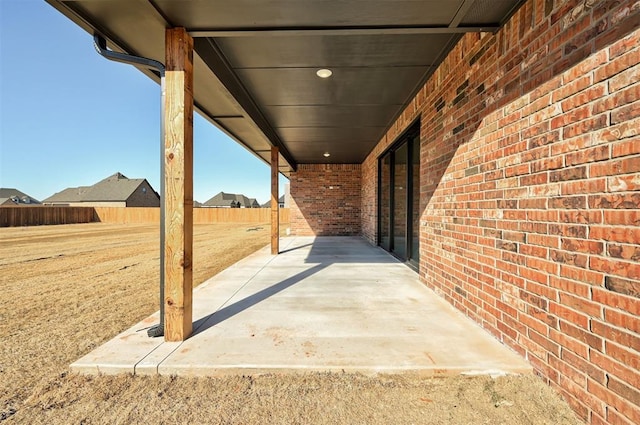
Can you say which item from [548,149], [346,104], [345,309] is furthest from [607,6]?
[346,104]

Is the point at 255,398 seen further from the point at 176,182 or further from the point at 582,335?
the point at 582,335

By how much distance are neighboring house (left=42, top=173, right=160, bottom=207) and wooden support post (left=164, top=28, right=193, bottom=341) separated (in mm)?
41914

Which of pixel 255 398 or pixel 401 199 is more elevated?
pixel 401 199

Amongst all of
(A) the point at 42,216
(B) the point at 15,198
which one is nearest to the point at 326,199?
(A) the point at 42,216

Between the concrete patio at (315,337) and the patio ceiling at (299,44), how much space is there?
2.70 metres

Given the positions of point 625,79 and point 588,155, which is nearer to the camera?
point 625,79

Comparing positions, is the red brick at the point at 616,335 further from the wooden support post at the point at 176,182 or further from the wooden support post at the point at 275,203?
the wooden support post at the point at 275,203

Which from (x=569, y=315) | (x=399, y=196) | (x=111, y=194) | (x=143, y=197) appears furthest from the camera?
(x=143, y=197)

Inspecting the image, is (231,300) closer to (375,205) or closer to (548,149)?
(548,149)

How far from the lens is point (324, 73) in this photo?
3.55 metres

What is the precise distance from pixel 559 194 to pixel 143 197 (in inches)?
1831

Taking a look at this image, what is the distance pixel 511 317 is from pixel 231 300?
116 inches

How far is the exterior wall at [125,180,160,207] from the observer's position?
3731 cm

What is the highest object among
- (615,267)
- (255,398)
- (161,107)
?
(161,107)
